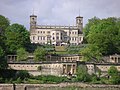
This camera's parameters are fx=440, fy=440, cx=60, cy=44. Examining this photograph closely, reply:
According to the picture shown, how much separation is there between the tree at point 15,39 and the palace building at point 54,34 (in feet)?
78.0

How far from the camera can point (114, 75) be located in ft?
205

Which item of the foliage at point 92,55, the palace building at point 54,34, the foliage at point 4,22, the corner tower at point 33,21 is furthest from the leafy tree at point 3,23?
the foliage at point 92,55

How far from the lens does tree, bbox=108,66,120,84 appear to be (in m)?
61.1

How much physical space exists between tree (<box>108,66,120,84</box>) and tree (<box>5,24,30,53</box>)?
1894 cm

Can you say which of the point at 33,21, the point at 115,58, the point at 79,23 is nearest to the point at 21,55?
the point at 115,58

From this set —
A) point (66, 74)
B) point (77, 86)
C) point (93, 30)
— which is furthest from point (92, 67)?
point (93, 30)

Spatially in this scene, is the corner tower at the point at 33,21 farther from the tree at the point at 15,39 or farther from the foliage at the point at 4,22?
the tree at the point at 15,39

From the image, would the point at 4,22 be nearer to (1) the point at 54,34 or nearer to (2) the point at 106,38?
(1) the point at 54,34

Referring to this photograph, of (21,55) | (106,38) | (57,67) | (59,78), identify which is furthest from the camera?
(106,38)

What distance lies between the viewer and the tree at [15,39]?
76750 mm

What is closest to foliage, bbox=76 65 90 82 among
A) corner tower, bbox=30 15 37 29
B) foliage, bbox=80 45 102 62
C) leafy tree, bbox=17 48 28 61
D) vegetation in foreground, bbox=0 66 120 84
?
vegetation in foreground, bbox=0 66 120 84

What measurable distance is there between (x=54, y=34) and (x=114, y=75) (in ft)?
154

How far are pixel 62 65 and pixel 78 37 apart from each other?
41.9 m

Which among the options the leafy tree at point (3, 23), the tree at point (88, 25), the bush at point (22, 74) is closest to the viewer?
the bush at point (22, 74)
